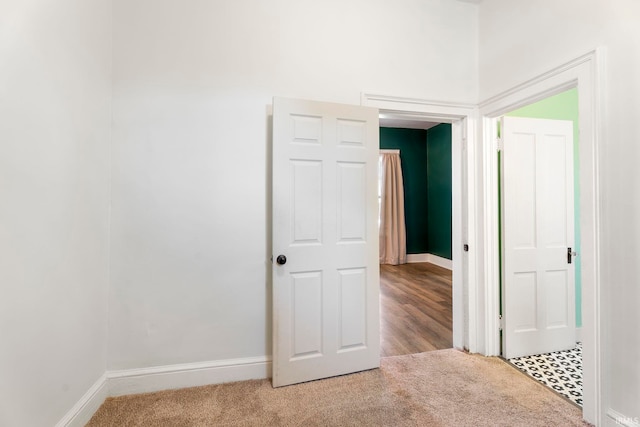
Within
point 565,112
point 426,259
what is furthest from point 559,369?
point 426,259

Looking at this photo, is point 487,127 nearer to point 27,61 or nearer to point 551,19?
point 551,19

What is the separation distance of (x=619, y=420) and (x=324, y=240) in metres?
1.87

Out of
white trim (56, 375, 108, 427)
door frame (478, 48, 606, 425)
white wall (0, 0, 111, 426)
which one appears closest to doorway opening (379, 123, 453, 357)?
door frame (478, 48, 606, 425)

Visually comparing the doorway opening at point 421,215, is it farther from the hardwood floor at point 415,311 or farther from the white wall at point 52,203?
the white wall at point 52,203

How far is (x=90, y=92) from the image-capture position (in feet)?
5.36

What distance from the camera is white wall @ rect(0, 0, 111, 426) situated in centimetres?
113

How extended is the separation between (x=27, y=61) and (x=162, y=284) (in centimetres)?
136

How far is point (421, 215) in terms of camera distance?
20.6ft

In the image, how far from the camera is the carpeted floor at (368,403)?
159 centimetres

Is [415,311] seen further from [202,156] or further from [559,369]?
[202,156]

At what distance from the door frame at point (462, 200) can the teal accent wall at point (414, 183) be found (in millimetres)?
3767

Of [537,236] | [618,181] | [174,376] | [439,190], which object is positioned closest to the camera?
[618,181]

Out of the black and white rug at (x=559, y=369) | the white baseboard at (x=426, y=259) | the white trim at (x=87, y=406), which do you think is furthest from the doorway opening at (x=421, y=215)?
the white trim at (x=87, y=406)

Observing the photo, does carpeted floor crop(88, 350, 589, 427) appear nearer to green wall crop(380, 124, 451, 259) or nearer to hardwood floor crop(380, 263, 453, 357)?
hardwood floor crop(380, 263, 453, 357)
